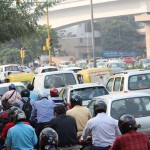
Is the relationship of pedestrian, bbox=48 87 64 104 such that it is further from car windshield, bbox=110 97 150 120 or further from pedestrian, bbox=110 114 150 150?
pedestrian, bbox=110 114 150 150

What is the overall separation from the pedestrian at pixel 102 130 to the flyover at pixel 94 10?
2435 inches

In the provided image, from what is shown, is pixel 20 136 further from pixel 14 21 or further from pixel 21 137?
pixel 14 21

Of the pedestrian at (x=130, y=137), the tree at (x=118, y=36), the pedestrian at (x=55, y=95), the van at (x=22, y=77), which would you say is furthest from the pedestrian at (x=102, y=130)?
the tree at (x=118, y=36)

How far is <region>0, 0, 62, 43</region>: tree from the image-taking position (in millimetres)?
20438

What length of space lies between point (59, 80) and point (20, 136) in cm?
1452

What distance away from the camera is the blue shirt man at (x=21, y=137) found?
8438 mm

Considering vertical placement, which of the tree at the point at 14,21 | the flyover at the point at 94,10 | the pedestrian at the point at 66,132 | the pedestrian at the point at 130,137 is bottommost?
the pedestrian at the point at 66,132

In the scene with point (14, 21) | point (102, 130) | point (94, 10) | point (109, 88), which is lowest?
point (109, 88)

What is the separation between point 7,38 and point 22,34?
928 mm

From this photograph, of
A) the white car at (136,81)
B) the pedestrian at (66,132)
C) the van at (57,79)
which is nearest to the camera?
the pedestrian at (66,132)

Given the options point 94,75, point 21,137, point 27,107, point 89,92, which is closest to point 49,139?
point 21,137

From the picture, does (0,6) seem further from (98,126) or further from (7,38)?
(98,126)

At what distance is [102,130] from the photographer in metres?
9.19

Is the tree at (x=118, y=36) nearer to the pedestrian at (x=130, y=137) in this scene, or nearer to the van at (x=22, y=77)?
the van at (x=22, y=77)
